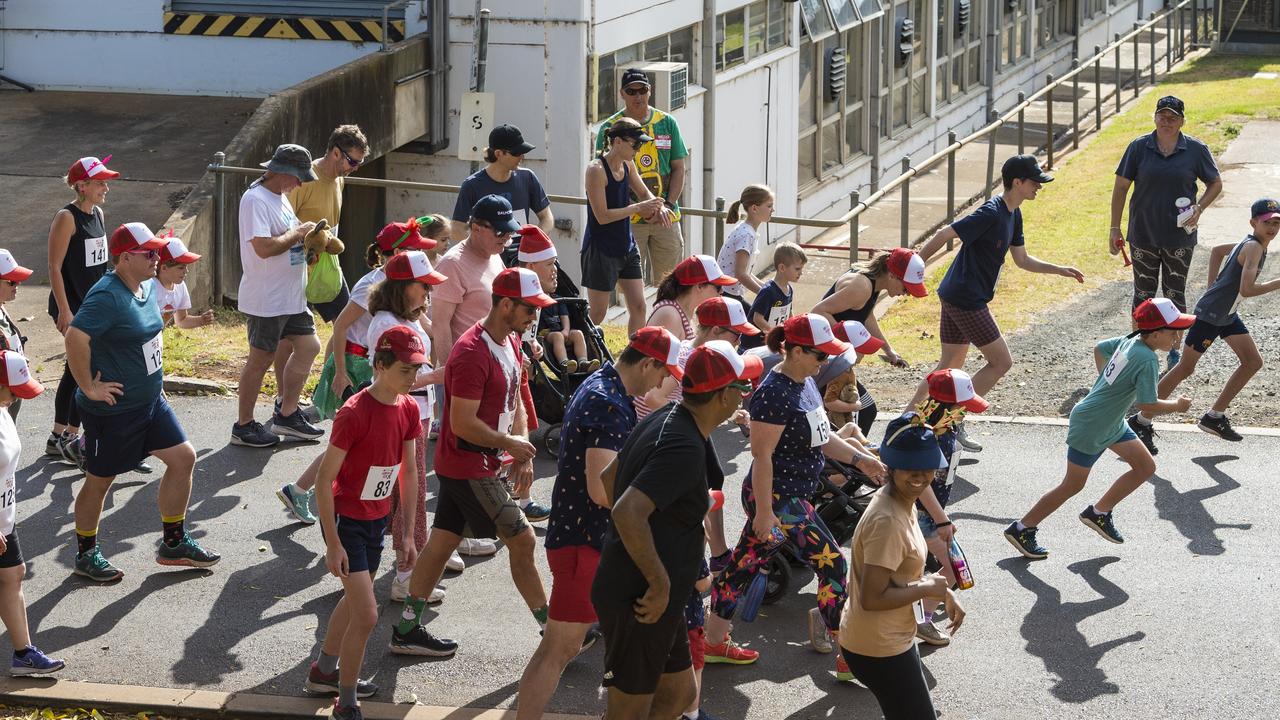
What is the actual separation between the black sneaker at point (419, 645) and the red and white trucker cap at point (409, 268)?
1.63 meters

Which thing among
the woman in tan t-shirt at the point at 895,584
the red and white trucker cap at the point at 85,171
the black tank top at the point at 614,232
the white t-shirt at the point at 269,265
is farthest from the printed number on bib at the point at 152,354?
the woman in tan t-shirt at the point at 895,584

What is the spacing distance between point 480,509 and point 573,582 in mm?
868

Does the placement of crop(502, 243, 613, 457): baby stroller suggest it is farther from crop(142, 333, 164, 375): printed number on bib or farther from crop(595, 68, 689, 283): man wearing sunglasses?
crop(142, 333, 164, 375): printed number on bib

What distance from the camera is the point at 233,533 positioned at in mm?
8633

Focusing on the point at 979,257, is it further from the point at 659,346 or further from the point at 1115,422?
the point at 659,346

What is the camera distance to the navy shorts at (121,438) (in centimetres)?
762

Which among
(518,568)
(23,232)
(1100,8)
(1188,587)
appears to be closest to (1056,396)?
(1188,587)

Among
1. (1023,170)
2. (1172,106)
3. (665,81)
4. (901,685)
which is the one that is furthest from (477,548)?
(665,81)

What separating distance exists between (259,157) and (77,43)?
5269 mm

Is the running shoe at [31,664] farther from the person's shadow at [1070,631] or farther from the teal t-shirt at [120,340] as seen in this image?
the person's shadow at [1070,631]

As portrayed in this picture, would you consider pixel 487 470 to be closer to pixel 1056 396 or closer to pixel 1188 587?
pixel 1188 587

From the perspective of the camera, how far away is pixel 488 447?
21.6 ft

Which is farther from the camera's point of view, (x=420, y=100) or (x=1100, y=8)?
(x=1100, y=8)

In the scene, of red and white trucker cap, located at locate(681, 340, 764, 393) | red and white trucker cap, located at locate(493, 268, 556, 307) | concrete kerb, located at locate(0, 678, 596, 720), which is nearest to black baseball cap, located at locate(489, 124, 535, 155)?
red and white trucker cap, located at locate(493, 268, 556, 307)
